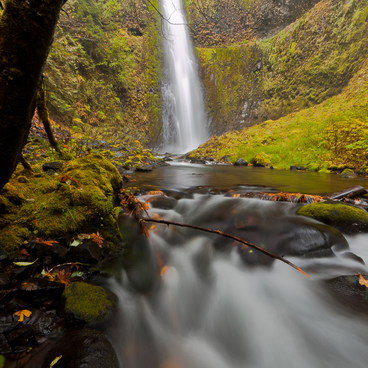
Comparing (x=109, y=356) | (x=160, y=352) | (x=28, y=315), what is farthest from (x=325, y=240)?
(x=28, y=315)

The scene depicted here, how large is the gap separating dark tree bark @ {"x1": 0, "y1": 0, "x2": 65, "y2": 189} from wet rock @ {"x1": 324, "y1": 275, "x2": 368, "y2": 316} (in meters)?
3.07

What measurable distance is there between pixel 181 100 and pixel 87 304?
985 inches

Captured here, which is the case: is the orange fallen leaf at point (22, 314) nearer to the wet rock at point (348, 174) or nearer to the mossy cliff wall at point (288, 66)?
the wet rock at point (348, 174)

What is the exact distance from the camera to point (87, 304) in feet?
5.04

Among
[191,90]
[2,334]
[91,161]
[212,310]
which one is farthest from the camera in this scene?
[191,90]

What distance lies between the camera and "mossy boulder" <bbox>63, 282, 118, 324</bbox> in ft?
4.81

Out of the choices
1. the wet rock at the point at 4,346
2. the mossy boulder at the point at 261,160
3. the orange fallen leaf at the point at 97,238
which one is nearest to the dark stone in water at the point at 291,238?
the orange fallen leaf at the point at 97,238

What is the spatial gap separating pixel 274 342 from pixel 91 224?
224 centimetres

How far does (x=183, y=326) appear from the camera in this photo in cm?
179

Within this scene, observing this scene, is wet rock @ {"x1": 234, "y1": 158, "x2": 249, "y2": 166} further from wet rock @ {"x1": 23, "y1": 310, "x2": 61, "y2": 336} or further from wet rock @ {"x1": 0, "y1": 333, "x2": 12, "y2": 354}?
wet rock @ {"x1": 0, "y1": 333, "x2": 12, "y2": 354}

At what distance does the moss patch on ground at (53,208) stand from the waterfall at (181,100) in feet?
62.0

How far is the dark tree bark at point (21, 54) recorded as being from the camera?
0.89m

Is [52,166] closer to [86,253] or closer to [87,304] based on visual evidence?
[86,253]

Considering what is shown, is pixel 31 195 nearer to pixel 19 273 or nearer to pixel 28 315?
pixel 19 273
